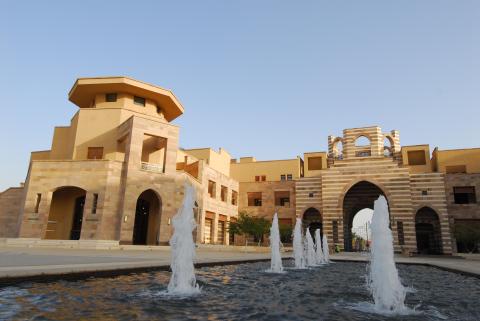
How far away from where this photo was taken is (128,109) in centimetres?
2592

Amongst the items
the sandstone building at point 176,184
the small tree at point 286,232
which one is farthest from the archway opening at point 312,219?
the small tree at point 286,232

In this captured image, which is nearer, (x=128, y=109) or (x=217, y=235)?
(x=128, y=109)

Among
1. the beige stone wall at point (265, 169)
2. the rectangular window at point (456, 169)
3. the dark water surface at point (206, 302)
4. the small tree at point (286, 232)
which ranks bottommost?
the dark water surface at point (206, 302)

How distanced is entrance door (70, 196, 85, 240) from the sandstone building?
69 mm

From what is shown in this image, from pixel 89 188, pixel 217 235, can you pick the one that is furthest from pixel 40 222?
pixel 217 235

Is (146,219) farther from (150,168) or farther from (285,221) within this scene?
(285,221)

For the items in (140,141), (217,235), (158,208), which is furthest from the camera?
(217,235)

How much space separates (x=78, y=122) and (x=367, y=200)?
2594cm

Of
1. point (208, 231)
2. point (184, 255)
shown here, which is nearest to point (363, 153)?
point (208, 231)

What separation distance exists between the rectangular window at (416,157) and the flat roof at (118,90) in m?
22.6

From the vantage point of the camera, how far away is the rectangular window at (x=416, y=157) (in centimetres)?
3244

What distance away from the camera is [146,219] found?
2527 centimetres

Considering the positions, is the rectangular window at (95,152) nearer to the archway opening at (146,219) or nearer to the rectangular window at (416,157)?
the archway opening at (146,219)

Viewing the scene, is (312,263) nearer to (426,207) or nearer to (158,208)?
(158,208)
